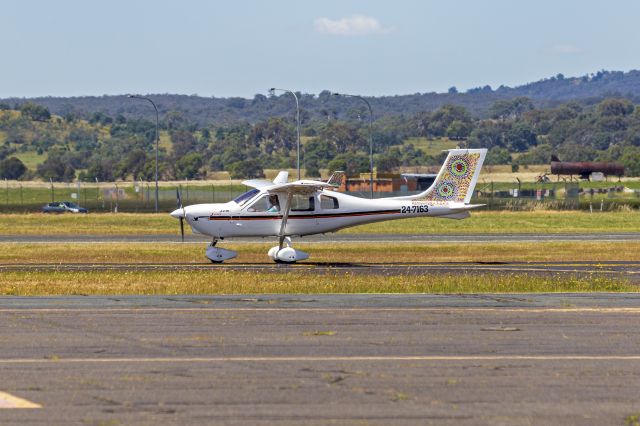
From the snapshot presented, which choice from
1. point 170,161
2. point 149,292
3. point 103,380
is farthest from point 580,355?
point 170,161

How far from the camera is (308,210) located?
109 ft

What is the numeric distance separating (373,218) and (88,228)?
91.0ft

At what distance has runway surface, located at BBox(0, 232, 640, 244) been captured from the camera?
45125mm

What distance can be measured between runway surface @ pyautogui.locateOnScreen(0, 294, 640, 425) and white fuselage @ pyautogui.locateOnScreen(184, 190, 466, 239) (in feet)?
40.3

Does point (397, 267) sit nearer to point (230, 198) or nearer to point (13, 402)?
point (13, 402)

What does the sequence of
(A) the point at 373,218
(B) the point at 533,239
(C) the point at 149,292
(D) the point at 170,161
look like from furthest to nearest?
1. (D) the point at 170,161
2. (B) the point at 533,239
3. (A) the point at 373,218
4. (C) the point at 149,292

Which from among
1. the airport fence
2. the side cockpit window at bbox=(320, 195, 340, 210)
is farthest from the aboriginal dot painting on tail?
the airport fence

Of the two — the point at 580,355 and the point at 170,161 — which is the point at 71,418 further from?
the point at 170,161

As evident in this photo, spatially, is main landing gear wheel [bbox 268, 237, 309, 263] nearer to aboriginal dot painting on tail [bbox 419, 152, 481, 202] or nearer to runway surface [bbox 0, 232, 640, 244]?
aboriginal dot painting on tail [bbox 419, 152, 481, 202]

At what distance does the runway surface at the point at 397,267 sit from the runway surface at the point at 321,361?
27.4 ft

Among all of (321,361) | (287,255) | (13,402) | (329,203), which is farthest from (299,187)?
(13,402)

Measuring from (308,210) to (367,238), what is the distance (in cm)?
1389

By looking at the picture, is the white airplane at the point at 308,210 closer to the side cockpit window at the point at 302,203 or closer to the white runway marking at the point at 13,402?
the side cockpit window at the point at 302,203

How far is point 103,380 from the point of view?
13.1 metres
